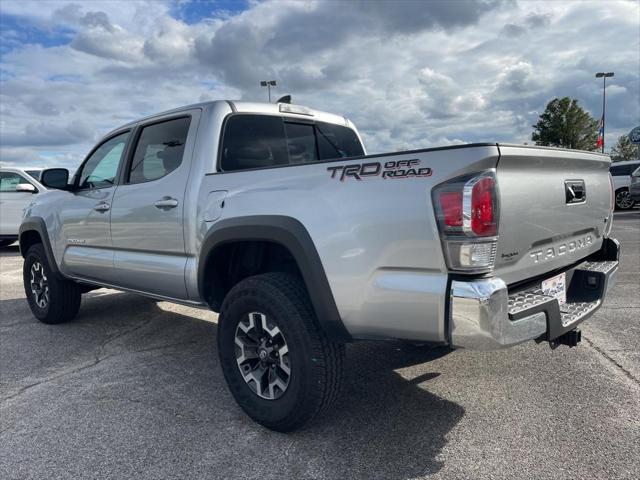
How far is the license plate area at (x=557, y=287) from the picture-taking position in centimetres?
285

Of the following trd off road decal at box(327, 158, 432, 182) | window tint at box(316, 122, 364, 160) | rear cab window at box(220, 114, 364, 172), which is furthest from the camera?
window tint at box(316, 122, 364, 160)

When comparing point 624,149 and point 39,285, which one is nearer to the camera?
point 39,285

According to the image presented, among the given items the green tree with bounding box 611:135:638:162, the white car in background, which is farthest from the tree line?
the white car in background

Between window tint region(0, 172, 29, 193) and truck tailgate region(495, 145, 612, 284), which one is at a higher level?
window tint region(0, 172, 29, 193)

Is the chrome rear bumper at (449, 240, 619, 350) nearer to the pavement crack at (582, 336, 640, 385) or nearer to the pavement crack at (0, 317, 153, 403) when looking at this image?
the pavement crack at (582, 336, 640, 385)

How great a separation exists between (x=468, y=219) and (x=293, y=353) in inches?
45.7

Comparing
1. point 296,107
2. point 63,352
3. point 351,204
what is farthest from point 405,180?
point 63,352

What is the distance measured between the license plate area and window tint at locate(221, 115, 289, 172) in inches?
→ 79.5

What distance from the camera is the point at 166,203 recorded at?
3.71 m

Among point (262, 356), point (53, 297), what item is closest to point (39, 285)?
point (53, 297)

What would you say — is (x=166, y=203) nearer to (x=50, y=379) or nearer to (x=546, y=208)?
(x=50, y=379)

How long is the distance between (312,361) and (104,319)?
3.70 m

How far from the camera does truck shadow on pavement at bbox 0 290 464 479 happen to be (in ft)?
8.80

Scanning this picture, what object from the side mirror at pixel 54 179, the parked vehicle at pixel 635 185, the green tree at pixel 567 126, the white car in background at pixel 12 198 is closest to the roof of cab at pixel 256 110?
the side mirror at pixel 54 179
